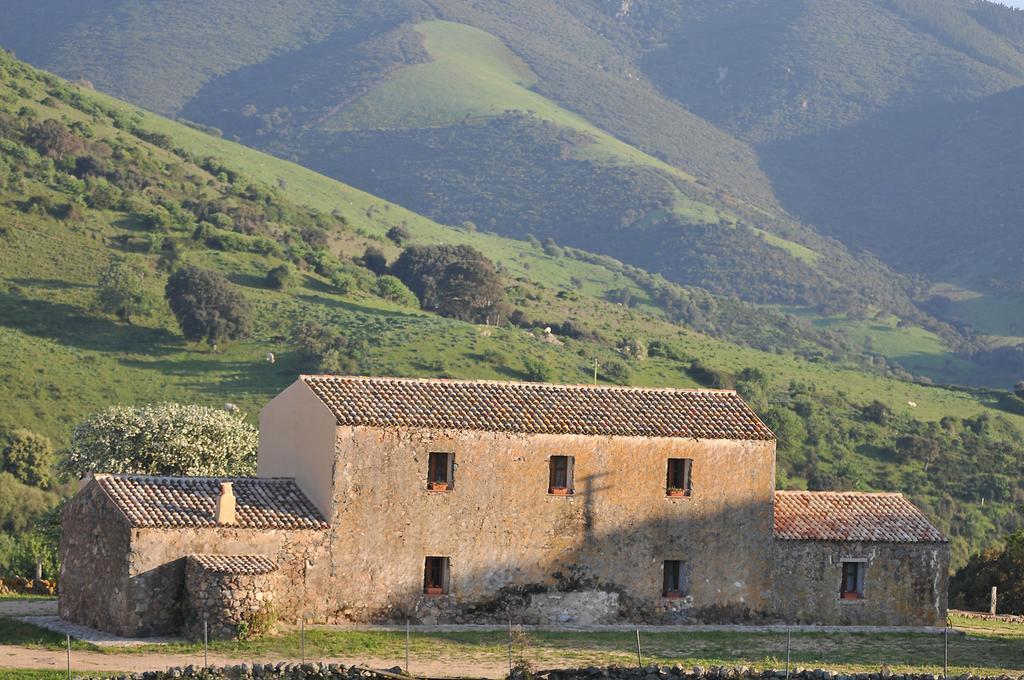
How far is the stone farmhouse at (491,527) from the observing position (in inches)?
1415

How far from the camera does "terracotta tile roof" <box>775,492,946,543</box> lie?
Answer: 41219 millimetres

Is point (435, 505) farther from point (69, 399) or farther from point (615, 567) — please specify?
point (69, 399)

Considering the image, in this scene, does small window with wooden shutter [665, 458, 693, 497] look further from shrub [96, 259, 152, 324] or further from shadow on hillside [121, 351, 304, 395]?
shrub [96, 259, 152, 324]

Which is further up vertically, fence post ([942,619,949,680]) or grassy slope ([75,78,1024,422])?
grassy slope ([75,78,1024,422])

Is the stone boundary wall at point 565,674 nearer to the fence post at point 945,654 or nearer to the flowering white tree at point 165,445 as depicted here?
the fence post at point 945,654

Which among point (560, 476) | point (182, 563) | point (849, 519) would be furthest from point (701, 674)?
point (849, 519)

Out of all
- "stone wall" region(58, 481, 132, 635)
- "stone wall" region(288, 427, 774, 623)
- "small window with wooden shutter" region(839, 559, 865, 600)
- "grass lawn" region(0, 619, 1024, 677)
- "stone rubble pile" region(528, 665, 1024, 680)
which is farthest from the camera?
"small window with wooden shutter" region(839, 559, 865, 600)

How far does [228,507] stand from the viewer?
36.2 metres

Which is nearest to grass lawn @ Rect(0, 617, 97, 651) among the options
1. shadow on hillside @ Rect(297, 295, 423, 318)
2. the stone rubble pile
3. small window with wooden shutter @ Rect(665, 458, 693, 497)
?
the stone rubble pile

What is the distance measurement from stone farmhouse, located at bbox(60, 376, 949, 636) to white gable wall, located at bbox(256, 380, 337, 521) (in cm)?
7

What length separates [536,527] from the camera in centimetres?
3884

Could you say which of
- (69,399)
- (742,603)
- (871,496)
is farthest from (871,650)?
(69,399)

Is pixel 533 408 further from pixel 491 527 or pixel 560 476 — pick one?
pixel 491 527

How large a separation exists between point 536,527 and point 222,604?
7.62 meters
